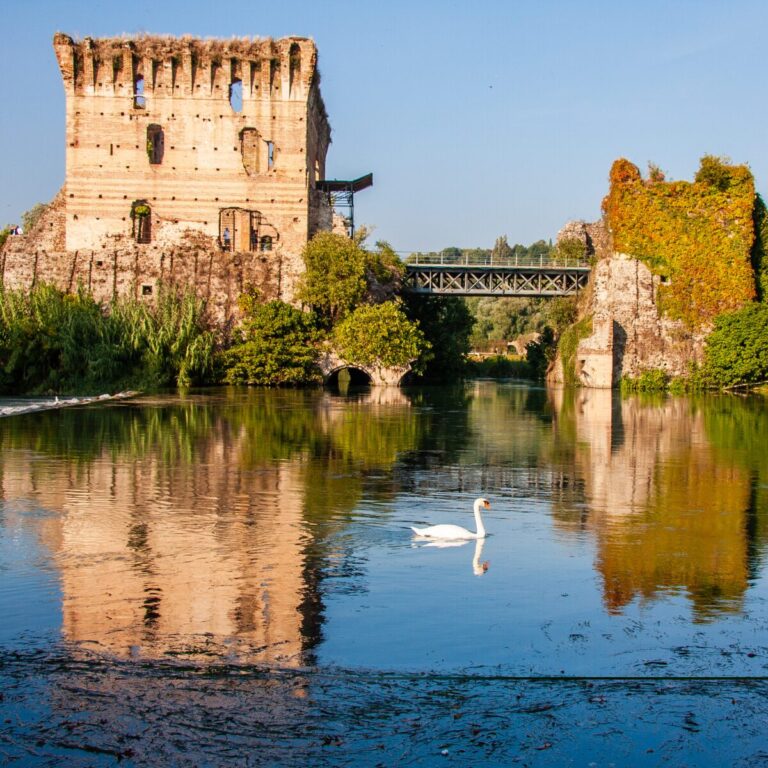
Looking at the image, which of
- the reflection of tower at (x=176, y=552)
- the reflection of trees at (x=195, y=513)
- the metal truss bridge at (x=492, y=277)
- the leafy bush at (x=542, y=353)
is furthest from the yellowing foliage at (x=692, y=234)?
the reflection of tower at (x=176, y=552)

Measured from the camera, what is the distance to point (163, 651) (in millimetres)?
7910

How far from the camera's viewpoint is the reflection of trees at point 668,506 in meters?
10.4

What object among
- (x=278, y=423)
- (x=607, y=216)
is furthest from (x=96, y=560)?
(x=607, y=216)

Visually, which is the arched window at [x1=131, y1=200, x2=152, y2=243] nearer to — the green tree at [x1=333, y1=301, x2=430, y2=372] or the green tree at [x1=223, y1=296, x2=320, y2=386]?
the green tree at [x1=223, y1=296, x2=320, y2=386]

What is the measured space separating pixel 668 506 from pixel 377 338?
30.7 m

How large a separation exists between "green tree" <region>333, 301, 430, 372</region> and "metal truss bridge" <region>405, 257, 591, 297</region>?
7.83 metres

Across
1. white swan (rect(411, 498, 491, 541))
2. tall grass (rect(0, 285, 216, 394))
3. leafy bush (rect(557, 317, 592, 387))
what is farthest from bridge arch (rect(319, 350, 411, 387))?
white swan (rect(411, 498, 491, 541))

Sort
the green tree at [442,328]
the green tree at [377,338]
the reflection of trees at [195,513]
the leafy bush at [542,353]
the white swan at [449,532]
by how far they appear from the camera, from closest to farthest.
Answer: the reflection of trees at [195,513] < the white swan at [449,532] < the green tree at [377,338] < the green tree at [442,328] < the leafy bush at [542,353]

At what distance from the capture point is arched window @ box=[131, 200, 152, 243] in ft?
170

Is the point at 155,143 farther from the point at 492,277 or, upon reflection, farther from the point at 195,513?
the point at 195,513

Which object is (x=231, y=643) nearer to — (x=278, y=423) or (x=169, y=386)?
(x=278, y=423)

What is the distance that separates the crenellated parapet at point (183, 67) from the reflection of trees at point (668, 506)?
28.8m

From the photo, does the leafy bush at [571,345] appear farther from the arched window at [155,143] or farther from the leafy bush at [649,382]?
the arched window at [155,143]

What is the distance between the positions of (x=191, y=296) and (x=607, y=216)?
21146 millimetres
